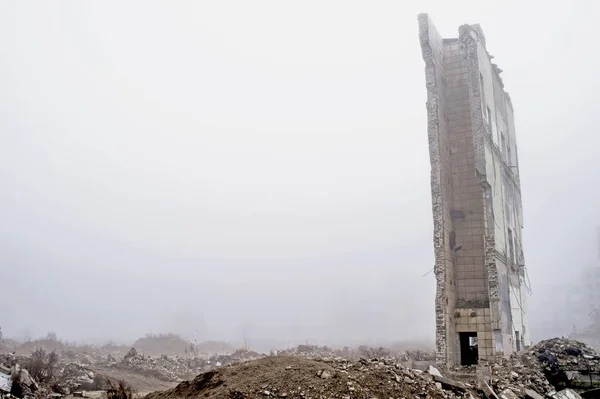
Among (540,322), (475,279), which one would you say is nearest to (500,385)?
(475,279)

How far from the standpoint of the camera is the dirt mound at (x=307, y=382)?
698 centimetres

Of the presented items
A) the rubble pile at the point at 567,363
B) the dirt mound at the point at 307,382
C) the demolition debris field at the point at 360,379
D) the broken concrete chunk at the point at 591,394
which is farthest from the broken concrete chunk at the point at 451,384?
the broken concrete chunk at the point at 591,394

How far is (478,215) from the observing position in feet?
54.1

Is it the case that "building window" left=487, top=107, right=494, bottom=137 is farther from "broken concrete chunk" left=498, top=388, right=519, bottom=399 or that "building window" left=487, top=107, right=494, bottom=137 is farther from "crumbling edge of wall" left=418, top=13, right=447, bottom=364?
"broken concrete chunk" left=498, top=388, right=519, bottom=399

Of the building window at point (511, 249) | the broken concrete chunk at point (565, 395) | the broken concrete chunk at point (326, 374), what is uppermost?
the building window at point (511, 249)

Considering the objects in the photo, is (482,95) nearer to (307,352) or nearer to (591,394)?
(591,394)

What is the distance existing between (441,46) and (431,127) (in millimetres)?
3984

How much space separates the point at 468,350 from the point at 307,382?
11045 millimetres

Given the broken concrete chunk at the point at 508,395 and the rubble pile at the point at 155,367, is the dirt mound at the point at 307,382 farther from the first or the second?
the rubble pile at the point at 155,367

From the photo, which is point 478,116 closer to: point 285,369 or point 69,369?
point 285,369

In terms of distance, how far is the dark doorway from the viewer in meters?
15.8

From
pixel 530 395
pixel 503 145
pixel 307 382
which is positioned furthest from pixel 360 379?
pixel 503 145

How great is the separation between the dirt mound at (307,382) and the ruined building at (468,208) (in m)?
7.02

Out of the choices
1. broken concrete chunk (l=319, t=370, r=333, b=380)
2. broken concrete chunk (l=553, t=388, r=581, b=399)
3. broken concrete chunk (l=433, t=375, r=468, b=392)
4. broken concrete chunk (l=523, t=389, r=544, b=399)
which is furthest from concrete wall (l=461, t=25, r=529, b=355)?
broken concrete chunk (l=319, t=370, r=333, b=380)
